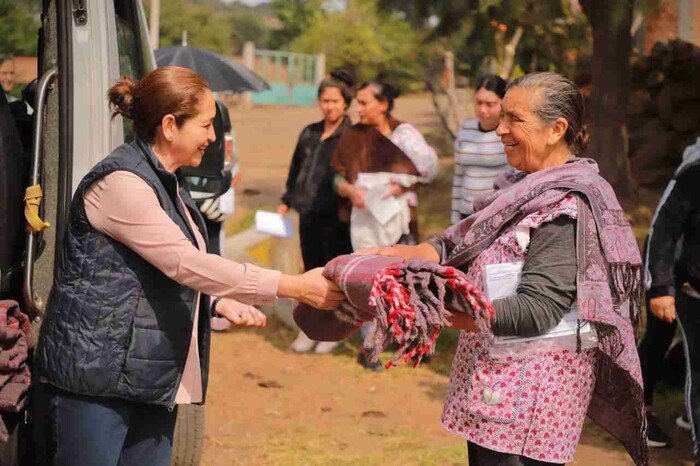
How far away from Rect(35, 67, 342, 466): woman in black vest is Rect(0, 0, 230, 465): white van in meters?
0.35

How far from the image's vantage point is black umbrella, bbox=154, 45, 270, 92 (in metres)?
9.38

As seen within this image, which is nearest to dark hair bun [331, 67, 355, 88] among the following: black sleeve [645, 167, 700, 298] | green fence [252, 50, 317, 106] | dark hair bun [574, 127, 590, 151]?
black sleeve [645, 167, 700, 298]

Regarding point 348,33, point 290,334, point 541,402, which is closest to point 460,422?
point 541,402

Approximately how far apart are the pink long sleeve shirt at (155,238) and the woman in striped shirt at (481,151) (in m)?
3.53

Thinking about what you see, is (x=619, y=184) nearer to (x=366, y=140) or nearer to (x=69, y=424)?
(x=366, y=140)

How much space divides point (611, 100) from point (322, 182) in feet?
16.4

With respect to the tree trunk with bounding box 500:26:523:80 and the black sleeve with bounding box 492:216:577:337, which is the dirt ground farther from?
the tree trunk with bounding box 500:26:523:80

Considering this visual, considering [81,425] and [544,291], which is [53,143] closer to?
[81,425]

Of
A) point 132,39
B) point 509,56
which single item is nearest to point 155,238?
point 132,39

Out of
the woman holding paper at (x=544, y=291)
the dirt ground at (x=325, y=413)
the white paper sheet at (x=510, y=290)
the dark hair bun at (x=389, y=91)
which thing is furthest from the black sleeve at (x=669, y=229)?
the dark hair bun at (x=389, y=91)

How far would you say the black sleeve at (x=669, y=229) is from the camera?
15.2 feet

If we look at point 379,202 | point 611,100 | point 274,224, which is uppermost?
point 611,100

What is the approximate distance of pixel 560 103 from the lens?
3.05m

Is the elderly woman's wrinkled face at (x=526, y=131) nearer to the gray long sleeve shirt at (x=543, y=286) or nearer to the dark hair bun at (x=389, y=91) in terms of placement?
the gray long sleeve shirt at (x=543, y=286)
